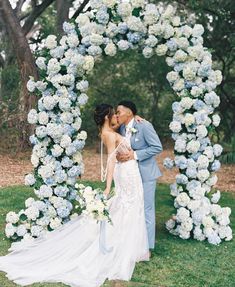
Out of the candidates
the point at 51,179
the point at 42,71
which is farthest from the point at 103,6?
the point at 51,179

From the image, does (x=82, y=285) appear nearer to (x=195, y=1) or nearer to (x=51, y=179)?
(x=51, y=179)

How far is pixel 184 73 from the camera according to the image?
22.7 feet

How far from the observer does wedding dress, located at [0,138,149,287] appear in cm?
569

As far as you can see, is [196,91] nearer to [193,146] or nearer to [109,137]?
[193,146]

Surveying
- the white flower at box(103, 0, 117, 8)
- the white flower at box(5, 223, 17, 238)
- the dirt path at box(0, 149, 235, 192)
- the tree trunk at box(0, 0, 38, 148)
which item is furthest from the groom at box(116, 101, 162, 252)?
the tree trunk at box(0, 0, 38, 148)

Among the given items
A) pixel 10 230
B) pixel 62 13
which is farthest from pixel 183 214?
pixel 62 13

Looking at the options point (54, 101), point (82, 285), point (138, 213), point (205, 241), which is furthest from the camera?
point (205, 241)

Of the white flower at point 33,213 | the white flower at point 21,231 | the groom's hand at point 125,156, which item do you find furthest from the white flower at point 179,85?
the white flower at point 21,231

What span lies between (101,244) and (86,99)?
196 cm

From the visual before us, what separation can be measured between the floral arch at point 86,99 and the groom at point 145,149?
66 centimetres

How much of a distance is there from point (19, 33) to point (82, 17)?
834cm

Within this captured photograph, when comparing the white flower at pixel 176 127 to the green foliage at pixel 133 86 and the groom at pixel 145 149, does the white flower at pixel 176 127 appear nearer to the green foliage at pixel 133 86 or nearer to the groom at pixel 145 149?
the groom at pixel 145 149

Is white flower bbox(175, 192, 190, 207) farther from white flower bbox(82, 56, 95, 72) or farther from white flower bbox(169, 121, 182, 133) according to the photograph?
white flower bbox(82, 56, 95, 72)

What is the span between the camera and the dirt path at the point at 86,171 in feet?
39.6
